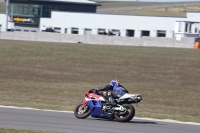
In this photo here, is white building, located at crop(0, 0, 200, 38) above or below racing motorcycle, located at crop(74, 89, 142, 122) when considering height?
above

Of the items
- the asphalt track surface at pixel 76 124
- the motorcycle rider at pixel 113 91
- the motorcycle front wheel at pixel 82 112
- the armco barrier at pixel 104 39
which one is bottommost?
the asphalt track surface at pixel 76 124

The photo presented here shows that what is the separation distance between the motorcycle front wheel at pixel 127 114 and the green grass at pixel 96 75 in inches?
106

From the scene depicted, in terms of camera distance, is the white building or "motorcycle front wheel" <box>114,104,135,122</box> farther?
the white building

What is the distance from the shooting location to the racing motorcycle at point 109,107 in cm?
1417

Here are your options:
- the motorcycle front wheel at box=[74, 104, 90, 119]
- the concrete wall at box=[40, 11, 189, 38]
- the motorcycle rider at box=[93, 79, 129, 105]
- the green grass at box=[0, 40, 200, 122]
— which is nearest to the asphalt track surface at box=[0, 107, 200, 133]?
the motorcycle front wheel at box=[74, 104, 90, 119]

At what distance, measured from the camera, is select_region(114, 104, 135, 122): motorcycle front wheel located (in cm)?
1403

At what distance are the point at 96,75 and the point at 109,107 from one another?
14.8 meters

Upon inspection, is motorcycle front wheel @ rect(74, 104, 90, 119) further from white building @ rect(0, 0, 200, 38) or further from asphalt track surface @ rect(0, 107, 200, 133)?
white building @ rect(0, 0, 200, 38)

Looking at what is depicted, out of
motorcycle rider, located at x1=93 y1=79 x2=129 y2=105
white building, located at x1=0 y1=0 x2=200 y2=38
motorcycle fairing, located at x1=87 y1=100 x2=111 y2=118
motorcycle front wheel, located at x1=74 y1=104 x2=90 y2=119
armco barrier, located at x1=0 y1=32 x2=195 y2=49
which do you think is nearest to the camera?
motorcycle rider, located at x1=93 y1=79 x2=129 y2=105

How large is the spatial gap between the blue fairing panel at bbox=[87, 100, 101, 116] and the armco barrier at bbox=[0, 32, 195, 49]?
96.9 ft

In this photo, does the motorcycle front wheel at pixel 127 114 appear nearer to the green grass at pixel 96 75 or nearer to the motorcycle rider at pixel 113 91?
the motorcycle rider at pixel 113 91

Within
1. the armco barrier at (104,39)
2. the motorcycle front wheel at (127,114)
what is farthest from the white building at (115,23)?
the motorcycle front wheel at (127,114)

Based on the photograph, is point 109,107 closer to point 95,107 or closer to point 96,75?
point 95,107

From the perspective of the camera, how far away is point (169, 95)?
79.4 ft
